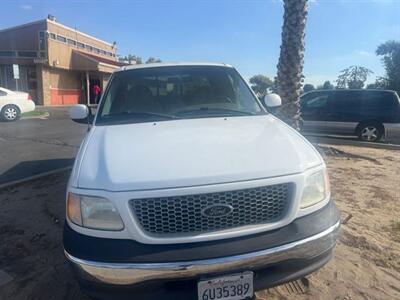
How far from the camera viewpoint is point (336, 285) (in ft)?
10.1

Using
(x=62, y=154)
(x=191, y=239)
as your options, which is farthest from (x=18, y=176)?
(x=191, y=239)

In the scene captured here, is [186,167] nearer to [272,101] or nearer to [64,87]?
[272,101]

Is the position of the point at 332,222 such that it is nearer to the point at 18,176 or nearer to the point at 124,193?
the point at 124,193

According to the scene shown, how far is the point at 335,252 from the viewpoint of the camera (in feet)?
11.9

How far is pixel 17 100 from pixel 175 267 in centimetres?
1695

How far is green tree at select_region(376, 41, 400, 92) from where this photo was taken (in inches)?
1100

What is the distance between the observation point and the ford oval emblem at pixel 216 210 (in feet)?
7.61

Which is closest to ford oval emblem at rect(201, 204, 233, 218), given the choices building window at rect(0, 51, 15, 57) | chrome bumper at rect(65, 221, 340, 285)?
chrome bumper at rect(65, 221, 340, 285)

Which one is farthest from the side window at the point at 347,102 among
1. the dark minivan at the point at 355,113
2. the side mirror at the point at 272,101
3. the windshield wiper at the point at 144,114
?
the windshield wiper at the point at 144,114

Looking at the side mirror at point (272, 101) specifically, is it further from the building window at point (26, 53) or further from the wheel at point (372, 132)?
the building window at point (26, 53)

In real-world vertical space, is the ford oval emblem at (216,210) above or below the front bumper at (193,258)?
above

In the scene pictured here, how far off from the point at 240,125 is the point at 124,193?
1.47 metres

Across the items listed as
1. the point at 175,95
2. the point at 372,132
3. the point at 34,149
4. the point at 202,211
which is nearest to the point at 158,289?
the point at 202,211

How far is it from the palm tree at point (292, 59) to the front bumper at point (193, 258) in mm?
6493
